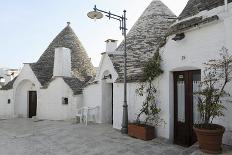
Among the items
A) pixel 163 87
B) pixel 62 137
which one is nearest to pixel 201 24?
pixel 163 87

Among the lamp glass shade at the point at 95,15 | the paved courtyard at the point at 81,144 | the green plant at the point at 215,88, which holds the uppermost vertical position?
the lamp glass shade at the point at 95,15

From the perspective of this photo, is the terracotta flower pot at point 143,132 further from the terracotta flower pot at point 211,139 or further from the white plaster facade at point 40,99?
the white plaster facade at point 40,99

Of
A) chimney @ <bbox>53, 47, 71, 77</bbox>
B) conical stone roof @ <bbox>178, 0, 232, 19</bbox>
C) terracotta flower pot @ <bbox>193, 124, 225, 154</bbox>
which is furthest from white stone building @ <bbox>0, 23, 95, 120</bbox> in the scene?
terracotta flower pot @ <bbox>193, 124, 225, 154</bbox>

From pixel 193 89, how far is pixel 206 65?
3.63 ft

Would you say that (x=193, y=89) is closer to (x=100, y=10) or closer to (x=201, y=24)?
(x=201, y=24)

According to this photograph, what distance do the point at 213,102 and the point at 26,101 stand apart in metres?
16.5

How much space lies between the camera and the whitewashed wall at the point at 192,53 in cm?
651

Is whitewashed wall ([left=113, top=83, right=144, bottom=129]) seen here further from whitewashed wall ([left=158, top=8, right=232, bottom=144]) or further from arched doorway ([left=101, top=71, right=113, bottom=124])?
arched doorway ([left=101, top=71, right=113, bottom=124])

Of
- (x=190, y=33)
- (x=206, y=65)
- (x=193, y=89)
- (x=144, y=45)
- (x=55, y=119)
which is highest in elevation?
(x=144, y=45)

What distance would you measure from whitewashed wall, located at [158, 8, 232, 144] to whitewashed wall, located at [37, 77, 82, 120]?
8303mm

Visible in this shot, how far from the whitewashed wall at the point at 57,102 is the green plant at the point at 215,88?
10579mm

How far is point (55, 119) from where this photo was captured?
1633 centimetres

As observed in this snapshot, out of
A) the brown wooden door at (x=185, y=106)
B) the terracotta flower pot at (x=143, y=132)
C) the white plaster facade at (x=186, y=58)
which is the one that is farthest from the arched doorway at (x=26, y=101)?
the brown wooden door at (x=185, y=106)

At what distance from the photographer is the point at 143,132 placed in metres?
9.11
